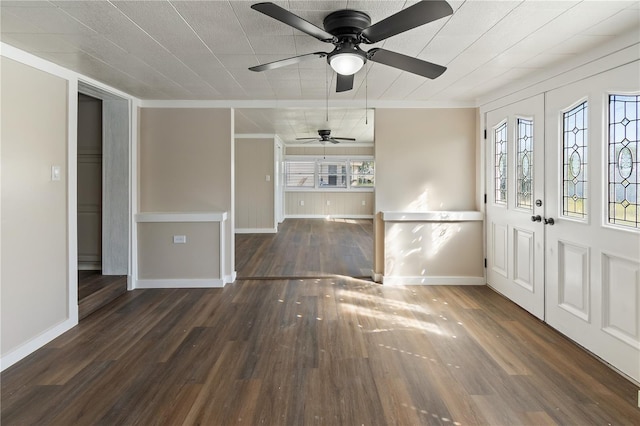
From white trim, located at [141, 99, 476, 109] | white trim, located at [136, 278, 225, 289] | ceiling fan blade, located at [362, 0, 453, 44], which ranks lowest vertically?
white trim, located at [136, 278, 225, 289]

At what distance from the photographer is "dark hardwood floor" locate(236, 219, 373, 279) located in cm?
498

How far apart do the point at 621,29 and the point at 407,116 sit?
7.59 feet

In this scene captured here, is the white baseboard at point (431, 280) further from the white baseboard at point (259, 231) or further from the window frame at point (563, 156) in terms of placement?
the white baseboard at point (259, 231)

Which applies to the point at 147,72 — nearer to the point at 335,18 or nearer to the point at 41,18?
the point at 41,18

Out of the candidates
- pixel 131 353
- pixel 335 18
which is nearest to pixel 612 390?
pixel 335 18

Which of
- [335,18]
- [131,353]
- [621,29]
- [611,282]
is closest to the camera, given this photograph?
[335,18]

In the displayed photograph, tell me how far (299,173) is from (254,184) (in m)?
2.79

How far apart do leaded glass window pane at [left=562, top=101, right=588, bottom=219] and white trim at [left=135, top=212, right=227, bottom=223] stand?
353 cm

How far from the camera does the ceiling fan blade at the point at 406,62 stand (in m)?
2.13

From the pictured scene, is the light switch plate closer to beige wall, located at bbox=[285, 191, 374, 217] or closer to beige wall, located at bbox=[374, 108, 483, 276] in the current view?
beige wall, located at bbox=[374, 108, 483, 276]

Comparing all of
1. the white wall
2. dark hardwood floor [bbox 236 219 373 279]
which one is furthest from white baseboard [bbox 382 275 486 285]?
the white wall

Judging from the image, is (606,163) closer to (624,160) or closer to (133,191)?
(624,160)

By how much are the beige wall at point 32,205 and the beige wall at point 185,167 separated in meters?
1.32

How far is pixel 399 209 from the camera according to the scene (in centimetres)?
446
